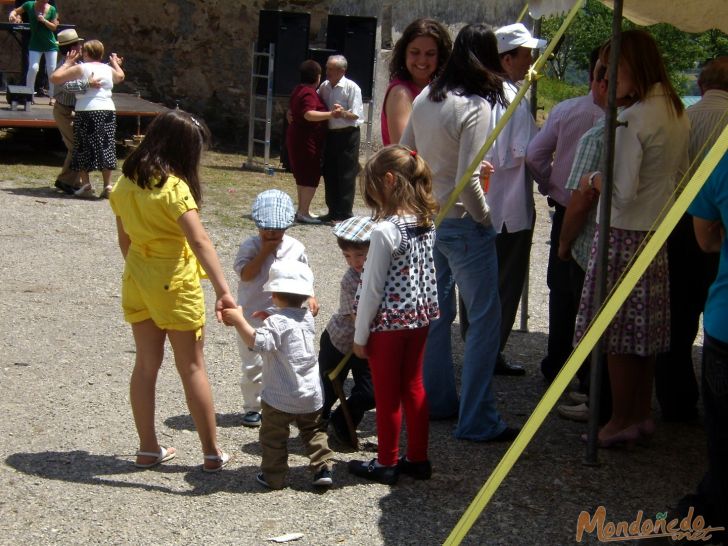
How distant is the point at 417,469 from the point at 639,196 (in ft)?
4.86

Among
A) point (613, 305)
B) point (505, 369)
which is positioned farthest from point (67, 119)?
point (613, 305)

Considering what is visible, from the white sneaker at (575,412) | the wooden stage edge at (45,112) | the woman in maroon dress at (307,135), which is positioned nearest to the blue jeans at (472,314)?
the white sneaker at (575,412)

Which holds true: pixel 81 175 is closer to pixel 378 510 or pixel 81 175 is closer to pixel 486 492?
pixel 378 510

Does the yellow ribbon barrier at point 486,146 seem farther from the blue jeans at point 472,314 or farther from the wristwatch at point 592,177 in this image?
the wristwatch at point 592,177

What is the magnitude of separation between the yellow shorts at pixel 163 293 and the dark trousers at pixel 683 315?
234 centimetres

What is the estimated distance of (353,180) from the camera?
36.8 feet

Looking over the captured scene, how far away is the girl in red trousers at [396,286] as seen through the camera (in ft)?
13.2

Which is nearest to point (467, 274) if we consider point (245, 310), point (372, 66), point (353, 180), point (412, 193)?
point (412, 193)

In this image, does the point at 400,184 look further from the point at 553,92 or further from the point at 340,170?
the point at 553,92

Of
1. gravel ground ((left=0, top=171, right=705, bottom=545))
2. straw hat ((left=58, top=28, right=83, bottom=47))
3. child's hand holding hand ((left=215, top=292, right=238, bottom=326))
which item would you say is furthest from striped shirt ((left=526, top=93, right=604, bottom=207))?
straw hat ((left=58, top=28, right=83, bottom=47))

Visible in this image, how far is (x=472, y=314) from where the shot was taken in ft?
15.3

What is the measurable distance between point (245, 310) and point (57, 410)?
1.04m

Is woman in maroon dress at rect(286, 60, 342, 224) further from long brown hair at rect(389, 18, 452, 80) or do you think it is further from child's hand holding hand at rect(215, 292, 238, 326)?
child's hand holding hand at rect(215, 292, 238, 326)

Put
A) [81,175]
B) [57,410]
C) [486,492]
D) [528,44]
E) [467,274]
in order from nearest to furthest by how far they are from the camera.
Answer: [486,492] → [467,274] → [57,410] → [528,44] → [81,175]
